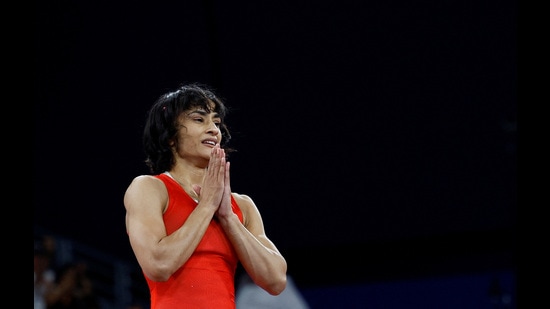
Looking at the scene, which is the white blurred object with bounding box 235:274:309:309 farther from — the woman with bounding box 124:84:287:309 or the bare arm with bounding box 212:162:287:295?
the bare arm with bounding box 212:162:287:295

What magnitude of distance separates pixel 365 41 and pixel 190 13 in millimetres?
1424

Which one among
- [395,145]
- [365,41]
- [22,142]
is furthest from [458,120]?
[22,142]

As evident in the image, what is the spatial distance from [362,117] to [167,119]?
372 centimetres

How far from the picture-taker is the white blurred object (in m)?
5.70

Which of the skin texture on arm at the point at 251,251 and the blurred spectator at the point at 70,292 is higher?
the skin texture on arm at the point at 251,251

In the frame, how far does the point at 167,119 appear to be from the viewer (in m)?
2.48

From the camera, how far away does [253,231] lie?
2.49 meters

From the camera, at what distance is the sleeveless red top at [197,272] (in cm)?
224

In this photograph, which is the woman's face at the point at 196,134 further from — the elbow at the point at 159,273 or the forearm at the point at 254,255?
the elbow at the point at 159,273

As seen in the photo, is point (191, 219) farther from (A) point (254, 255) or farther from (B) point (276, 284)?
(B) point (276, 284)

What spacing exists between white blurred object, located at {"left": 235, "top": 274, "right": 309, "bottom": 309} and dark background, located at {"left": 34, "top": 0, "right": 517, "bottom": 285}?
18 centimetres

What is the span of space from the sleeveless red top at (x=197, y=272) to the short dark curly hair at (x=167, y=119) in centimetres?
13

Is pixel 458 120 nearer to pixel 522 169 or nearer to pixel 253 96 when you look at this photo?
pixel 253 96

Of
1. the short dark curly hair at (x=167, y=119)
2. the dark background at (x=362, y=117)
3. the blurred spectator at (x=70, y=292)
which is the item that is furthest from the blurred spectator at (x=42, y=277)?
the short dark curly hair at (x=167, y=119)
